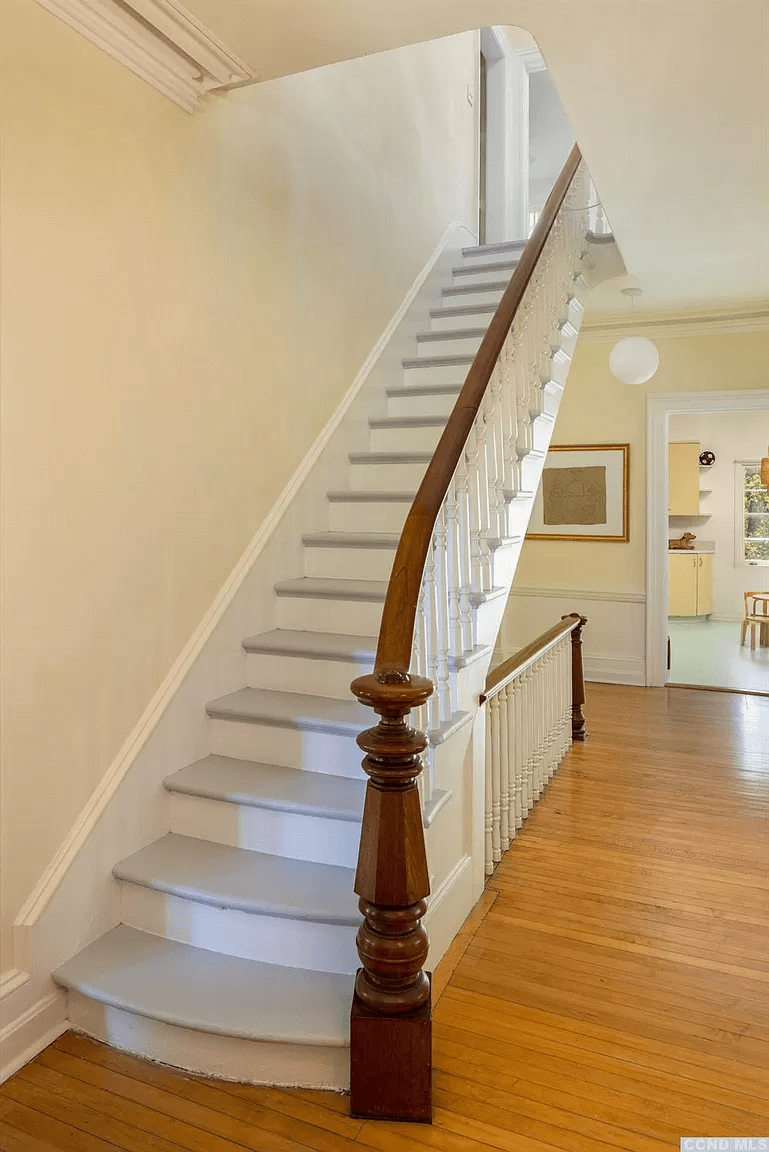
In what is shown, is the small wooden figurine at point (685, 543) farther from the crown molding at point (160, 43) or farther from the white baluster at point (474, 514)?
the crown molding at point (160, 43)

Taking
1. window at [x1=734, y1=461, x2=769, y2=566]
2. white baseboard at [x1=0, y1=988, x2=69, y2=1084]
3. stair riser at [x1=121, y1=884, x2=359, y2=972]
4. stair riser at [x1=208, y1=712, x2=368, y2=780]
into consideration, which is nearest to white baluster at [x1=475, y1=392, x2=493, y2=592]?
stair riser at [x1=208, y1=712, x2=368, y2=780]

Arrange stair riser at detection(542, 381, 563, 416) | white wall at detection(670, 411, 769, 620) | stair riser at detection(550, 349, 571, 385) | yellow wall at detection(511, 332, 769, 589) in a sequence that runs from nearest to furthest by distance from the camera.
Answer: stair riser at detection(542, 381, 563, 416)
stair riser at detection(550, 349, 571, 385)
yellow wall at detection(511, 332, 769, 589)
white wall at detection(670, 411, 769, 620)

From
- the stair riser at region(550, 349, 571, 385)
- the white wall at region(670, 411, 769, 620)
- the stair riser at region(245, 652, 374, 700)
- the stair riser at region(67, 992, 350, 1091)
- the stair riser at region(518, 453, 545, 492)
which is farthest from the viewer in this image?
the white wall at region(670, 411, 769, 620)

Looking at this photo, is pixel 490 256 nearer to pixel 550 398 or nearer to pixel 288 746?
pixel 550 398

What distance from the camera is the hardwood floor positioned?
69.2 inches

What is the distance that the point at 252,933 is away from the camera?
7.12 ft

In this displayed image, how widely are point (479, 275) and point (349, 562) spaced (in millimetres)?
2534

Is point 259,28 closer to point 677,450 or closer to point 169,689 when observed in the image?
point 169,689

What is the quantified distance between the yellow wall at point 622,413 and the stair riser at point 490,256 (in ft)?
4.45

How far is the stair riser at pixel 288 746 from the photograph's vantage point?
2598mm

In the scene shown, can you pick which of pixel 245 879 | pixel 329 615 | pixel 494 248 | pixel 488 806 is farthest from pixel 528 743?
pixel 494 248

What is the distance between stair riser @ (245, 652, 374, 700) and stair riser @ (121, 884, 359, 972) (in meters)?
0.89

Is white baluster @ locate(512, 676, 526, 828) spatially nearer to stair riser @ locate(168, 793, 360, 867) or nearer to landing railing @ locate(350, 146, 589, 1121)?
landing railing @ locate(350, 146, 589, 1121)

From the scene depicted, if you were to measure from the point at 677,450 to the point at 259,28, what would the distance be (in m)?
8.86
